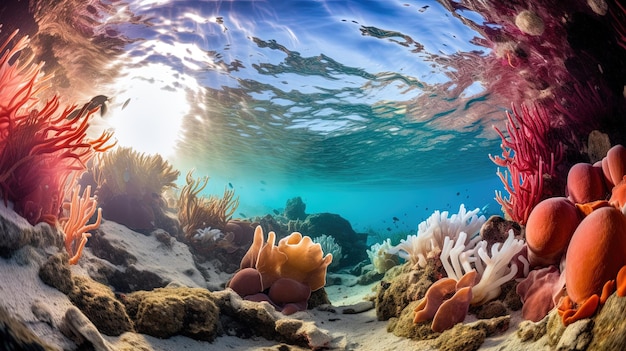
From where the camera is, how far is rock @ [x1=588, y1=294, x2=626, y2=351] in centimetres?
192

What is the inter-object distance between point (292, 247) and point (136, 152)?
5411mm

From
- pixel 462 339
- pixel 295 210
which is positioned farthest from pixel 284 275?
pixel 295 210

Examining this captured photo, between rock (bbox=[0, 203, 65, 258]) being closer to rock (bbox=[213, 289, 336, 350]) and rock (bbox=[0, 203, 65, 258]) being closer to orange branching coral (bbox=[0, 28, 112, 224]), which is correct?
orange branching coral (bbox=[0, 28, 112, 224])

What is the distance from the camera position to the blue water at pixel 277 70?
7.55 metres

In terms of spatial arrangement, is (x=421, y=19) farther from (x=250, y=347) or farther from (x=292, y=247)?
(x=250, y=347)

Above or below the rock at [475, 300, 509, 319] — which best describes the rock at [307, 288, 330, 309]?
below

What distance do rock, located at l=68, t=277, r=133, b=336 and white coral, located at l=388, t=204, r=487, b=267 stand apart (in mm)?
3276

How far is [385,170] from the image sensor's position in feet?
117

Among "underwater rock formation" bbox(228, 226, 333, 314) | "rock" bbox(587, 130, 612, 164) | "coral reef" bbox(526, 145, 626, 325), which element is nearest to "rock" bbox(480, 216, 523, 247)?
"coral reef" bbox(526, 145, 626, 325)

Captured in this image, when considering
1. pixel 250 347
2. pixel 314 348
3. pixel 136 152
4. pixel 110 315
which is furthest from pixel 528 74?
pixel 136 152

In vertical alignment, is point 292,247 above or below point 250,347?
above

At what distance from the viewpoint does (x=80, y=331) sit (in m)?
2.39

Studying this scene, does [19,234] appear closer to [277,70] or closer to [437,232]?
[437,232]

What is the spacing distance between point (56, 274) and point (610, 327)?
4240 millimetres
